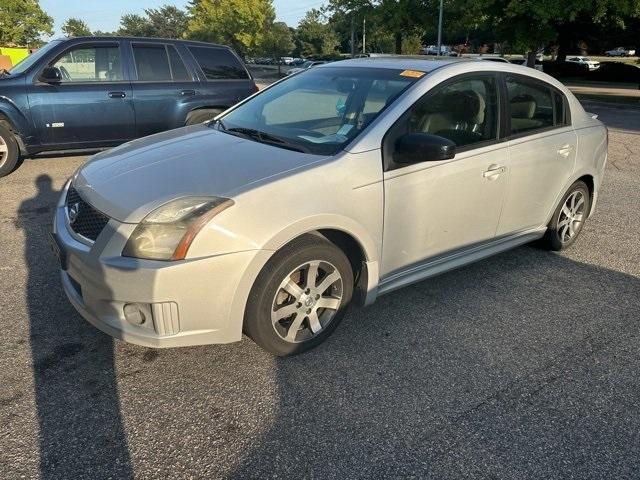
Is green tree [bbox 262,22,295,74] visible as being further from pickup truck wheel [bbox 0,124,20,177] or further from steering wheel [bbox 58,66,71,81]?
pickup truck wheel [bbox 0,124,20,177]

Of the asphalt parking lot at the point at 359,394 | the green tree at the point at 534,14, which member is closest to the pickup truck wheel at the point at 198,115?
the asphalt parking lot at the point at 359,394

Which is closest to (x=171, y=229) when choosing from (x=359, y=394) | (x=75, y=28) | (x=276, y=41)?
(x=359, y=394)

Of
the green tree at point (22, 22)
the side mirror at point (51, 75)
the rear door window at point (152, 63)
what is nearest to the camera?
the side mirror at point (51, 75)

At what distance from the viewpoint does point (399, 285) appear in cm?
331

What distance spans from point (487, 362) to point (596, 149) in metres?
2.62

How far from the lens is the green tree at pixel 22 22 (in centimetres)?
4200

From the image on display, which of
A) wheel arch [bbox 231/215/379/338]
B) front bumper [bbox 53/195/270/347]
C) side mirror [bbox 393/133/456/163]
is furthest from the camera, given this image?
side mirror [bbox 393/133/456/163]

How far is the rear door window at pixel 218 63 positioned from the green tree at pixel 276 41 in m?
46.2

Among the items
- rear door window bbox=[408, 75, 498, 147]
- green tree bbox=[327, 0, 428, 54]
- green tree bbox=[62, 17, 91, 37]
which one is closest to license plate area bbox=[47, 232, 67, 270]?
rear door window bbox=[408, 75, 498, 147]

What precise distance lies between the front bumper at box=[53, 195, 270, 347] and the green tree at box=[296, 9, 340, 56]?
65191 mm

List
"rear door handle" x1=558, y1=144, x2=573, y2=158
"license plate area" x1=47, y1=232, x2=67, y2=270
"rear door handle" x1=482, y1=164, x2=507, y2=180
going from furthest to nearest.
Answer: "rear door handle" x1=558, y1=144, x2=573, y2=158, "rear door handle" x1=482, y1=164, x2=507, y2=180, "license plate area" x1=47, y1=232, x2=67, y2=270

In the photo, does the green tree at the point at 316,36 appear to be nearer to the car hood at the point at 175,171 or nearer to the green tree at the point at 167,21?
the green tree at the point at 167,21

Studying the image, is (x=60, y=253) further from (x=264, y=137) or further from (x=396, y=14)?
(x=396, y=14)

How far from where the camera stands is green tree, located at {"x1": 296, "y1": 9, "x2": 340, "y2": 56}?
219ft
